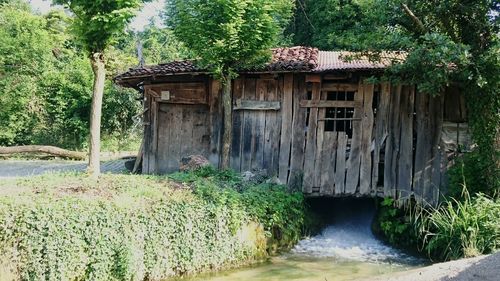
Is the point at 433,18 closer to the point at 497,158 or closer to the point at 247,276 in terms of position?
the point at 497,158

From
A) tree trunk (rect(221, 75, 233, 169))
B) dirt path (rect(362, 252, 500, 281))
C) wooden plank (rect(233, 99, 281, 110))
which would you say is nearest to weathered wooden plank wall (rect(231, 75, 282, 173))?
wooden plank (rect(233, 99, 281, 110))

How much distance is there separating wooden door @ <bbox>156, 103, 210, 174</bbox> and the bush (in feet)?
8.22

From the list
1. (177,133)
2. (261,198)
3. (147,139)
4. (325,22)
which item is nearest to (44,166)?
(147,139)

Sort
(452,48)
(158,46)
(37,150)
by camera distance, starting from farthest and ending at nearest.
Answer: (158,46), (37,150), (452,48)

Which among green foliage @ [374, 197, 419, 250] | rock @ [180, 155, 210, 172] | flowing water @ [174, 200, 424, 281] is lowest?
flowing water @ [174, 200, 424, 281]

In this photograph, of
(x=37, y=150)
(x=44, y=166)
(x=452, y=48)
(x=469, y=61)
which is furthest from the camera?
(x=37, y=150)

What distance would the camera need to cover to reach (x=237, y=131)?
418 inches

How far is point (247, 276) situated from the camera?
7.32m

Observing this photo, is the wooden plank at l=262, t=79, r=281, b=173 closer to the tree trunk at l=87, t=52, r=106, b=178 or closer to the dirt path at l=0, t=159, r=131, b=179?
the tree trunk at l=87, t=52, r=106, b=178

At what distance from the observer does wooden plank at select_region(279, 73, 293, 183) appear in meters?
10.2

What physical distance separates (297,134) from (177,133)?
3008 mm

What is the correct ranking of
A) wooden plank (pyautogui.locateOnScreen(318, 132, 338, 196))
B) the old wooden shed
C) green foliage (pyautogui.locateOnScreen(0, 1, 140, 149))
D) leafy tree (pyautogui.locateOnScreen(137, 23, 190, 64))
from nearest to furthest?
the old wooden shed, wooden plank (pyautogui.locateOnScreen(318, 132, 338, 196)), green foliage (pyautogui.locateOnScreen(0, 1, 140, 149)), leafy tree (pyautogui.locateOnScreen(137, 23, 190, 64))

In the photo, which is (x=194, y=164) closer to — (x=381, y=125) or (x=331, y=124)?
(x=331, y=124)

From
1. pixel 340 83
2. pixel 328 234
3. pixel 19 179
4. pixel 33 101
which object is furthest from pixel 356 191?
pixel 33 101
